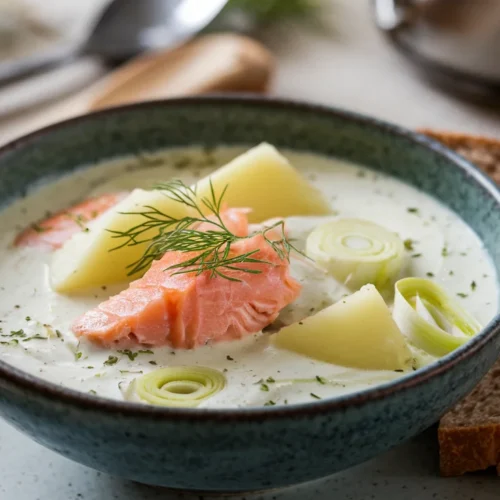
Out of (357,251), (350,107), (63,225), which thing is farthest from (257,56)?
(357,251)

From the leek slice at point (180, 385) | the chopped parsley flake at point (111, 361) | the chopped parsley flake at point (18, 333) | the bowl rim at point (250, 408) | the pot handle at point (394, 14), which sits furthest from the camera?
the pot handle at point (394, 14)

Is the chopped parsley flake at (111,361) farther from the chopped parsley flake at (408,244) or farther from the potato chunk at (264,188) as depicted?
the chopped parsley flake at (408,244)

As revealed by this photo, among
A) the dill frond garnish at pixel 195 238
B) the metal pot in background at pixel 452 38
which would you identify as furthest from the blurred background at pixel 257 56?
the dill frond garnish at pixel 195 238

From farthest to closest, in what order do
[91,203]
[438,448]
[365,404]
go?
[91,203], [438,448], [365,404]

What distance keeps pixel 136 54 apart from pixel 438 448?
2.62m

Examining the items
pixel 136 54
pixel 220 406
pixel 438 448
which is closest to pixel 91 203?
pixel 220 406

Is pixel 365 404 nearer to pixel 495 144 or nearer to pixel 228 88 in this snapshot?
pixel 495 144

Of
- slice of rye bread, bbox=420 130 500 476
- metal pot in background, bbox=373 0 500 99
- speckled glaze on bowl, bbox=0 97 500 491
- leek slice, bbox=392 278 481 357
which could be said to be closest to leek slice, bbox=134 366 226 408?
speckled glaze on bowl, bbox=0 97 500 491

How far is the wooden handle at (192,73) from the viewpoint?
368 cm

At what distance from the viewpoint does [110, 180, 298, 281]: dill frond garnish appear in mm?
2027

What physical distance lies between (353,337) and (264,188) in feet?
2.20

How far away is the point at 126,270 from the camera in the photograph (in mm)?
2254

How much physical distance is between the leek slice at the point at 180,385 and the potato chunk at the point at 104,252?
1.37ft

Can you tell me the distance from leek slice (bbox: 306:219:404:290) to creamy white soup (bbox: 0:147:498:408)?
0.11 ft
